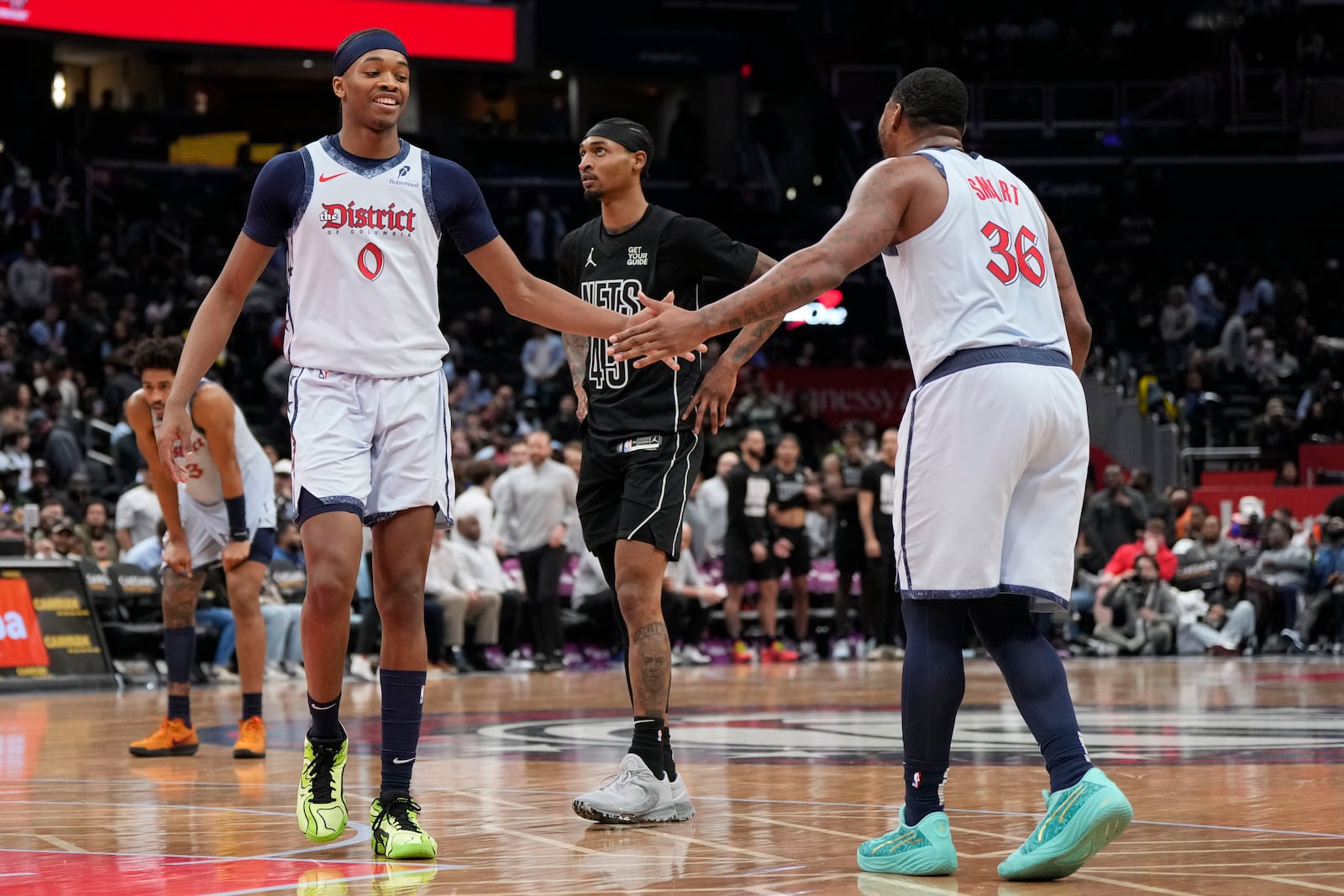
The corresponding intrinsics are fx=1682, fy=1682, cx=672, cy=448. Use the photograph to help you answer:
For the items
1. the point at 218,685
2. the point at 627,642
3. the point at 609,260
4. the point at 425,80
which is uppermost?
the point at 425,80

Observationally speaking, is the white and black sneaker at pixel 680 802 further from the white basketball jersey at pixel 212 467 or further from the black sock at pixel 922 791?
the white basketball jersey at pixel 212 467

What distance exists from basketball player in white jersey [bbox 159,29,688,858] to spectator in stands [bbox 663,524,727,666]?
1055 centimetres

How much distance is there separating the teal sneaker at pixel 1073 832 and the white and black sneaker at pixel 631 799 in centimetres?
150

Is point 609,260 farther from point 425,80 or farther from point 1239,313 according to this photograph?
point 425,80

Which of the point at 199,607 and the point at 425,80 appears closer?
the point at 199,607

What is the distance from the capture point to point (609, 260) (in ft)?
19.6

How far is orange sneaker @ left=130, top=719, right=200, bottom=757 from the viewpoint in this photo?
7.79 m

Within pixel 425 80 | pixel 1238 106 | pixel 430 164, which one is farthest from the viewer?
pixel 425 80

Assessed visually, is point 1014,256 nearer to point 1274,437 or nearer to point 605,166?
point 605,166

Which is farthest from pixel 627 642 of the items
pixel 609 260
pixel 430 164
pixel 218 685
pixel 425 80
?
pixel 425 80

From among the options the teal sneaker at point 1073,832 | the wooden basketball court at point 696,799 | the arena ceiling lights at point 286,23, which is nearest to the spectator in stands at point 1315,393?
the arena ceiling lights at point 286,23

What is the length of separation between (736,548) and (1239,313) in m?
15.6

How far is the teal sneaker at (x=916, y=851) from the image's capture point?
164 inches

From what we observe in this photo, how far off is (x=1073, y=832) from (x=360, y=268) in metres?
2.49
